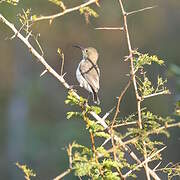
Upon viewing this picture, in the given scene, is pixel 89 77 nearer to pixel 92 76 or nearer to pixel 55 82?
pixel 92 76

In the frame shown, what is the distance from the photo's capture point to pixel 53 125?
18578 mm

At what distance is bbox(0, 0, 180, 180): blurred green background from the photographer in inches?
645

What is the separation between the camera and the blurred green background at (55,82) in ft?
53.8

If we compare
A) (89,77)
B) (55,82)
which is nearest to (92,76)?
(89,77)

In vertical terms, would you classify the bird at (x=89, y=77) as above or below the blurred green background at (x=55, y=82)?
above

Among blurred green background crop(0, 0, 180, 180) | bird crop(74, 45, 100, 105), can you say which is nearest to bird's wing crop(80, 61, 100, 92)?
bird crop(74, 45, 100, 105)

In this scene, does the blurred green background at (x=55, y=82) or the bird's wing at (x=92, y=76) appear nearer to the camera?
the bird's wing at (x=92, y=76)

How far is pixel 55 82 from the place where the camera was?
19422 millimetres

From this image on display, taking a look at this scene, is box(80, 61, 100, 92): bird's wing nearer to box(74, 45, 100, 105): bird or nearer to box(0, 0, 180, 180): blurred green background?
box(74, 45, 100, 105): bird

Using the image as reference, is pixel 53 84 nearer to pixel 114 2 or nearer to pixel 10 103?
pixel 10 103

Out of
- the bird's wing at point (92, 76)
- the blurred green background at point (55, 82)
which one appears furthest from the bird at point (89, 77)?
the blurred green background at point (55, 82)

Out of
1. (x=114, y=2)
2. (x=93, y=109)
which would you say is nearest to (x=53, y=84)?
(x=114, y=2)

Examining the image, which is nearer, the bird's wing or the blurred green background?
the bird's wing

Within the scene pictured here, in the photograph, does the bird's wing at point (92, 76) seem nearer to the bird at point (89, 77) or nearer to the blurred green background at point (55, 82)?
the bird at point (89, 77)
